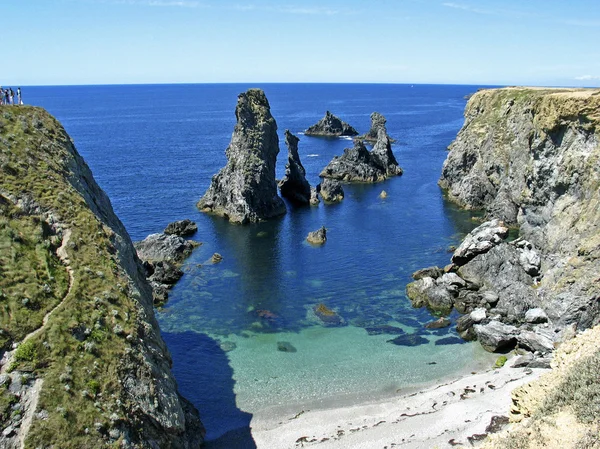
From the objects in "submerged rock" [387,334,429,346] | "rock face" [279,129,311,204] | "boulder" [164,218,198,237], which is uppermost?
"rock face" [279,129,311,204]

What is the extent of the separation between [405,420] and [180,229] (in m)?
55.4

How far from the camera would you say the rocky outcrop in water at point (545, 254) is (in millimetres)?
47250

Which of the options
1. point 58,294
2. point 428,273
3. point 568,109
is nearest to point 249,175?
point 428,273

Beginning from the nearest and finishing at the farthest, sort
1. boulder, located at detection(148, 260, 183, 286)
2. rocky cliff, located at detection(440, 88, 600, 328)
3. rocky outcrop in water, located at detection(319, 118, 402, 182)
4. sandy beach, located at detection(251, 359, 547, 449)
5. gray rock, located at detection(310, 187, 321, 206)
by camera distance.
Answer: sandy beach, located at detection(251, 359, 547, 449), rocky cliff, located at detection(440, 88, 600, 328), boulder, located at detection(148, 260, 183, 286), gray rock, located at detection(310, 187, 321, 206), rocky outcrop in water, located at detection(319, 118, 402, 182)

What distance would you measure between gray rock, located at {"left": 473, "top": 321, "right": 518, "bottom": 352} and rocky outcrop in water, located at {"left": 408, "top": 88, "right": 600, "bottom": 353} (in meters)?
0.09

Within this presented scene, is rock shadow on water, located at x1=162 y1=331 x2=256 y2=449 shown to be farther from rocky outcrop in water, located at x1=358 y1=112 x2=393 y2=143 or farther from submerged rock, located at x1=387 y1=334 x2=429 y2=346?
rocky outcrop in water, located at x1=358 y1=112 x2=393 y2=143

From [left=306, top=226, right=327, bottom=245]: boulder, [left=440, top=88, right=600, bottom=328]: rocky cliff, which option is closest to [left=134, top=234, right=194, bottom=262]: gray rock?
[left=306, top=226, right=327, bottom=245]: boulder

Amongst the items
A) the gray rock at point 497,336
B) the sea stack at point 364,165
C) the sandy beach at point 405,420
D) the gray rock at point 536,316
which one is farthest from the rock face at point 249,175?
the sandy beach at point 405,420

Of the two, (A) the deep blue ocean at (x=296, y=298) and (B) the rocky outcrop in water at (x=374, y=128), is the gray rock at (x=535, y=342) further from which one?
(B) the rocky outcrop in water at (x=374, y=128)

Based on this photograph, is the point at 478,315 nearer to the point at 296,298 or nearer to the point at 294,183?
the point at 296,298

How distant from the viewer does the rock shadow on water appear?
36.7 m

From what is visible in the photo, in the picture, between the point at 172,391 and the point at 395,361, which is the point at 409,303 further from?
the point at 172,391

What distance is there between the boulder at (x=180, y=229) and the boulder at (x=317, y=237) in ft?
65.0

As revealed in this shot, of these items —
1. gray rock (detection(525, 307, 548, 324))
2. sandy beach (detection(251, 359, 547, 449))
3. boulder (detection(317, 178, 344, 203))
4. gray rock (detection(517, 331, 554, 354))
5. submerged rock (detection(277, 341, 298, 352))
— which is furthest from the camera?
boulder (detection(317, 178, 344, 203))
